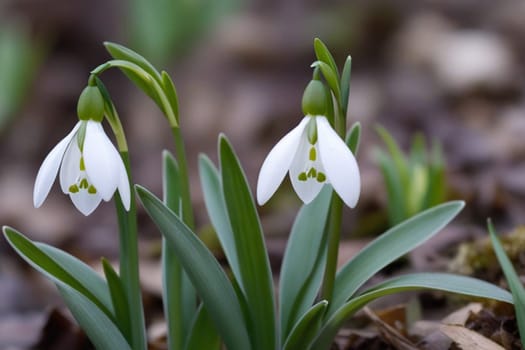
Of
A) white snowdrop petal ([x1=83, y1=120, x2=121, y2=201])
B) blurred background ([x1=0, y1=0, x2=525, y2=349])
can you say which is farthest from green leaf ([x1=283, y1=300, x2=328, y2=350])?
blurred background ([x1=0, y1=0, x2=525, y2=349])

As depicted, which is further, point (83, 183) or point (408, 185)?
point (408, 185)

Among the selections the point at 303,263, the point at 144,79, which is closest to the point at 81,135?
the point at 144,79

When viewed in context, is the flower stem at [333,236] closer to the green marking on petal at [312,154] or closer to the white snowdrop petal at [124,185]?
the green marking on petal at [312,154]

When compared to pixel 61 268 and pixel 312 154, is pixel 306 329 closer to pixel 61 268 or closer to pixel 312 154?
pixel 312 154

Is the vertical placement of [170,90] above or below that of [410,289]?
above

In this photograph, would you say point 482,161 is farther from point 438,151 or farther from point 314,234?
point 314,234

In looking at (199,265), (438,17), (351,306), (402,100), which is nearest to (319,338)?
(351,306)
